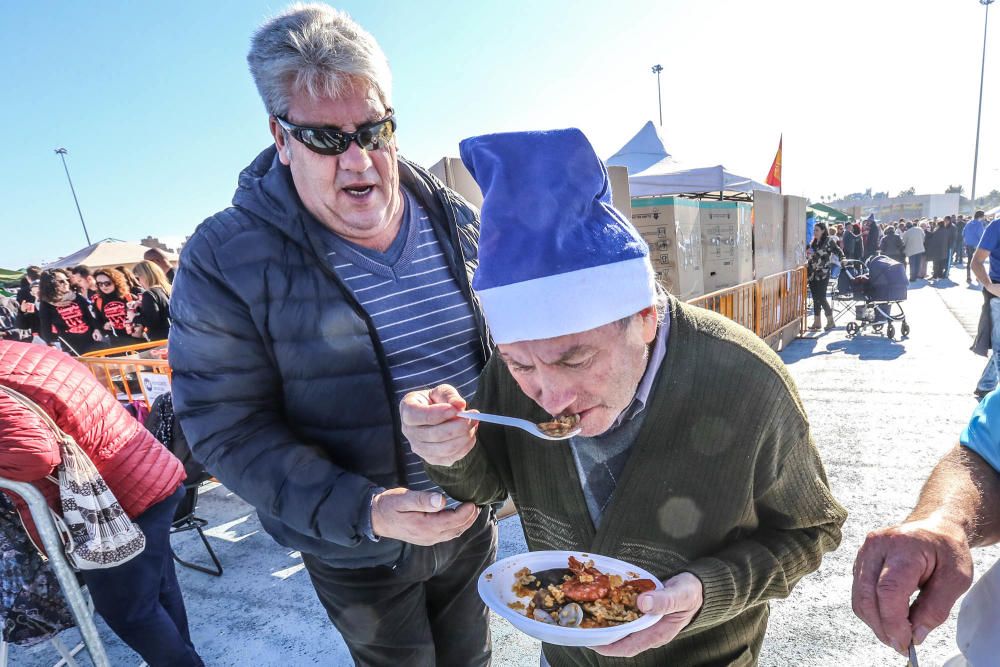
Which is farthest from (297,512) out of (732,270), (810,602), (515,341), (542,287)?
(732,270)

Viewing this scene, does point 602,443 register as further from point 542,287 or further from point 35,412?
point 35,412

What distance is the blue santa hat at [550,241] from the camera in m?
1.08

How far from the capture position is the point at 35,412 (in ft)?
6.61

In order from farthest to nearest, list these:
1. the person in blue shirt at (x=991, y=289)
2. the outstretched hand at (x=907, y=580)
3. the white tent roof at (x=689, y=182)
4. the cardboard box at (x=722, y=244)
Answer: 1. the white tent roof at (x=689, y=182)
2. the cardboard box at (x=722, y=244)
3. the person in blue shirt at (x=991, y=289)
4. the outstretched hand at (x=907, y=580)

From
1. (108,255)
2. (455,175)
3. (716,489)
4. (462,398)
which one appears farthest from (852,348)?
(108,255)

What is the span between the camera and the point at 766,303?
777 cm

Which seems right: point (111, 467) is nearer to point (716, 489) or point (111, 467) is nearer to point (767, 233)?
point (716, 489)

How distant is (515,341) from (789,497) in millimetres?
807

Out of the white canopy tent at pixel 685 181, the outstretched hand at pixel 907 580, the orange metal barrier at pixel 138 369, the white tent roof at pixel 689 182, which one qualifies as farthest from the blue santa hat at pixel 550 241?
the white tent roof at pixel 689 182

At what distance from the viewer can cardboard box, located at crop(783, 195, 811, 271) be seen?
10492 mm

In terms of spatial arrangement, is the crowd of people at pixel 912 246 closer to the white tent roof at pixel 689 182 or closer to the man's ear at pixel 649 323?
the white tent roof at pixel 689 182

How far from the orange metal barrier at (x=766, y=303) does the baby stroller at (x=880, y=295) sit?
0.84 m

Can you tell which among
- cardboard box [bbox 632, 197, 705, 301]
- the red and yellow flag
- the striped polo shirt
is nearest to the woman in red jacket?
the striped polo shirt

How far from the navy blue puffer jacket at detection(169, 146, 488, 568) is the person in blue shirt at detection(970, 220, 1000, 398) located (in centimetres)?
610
